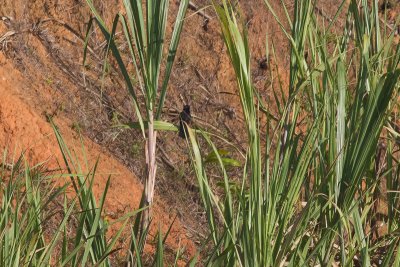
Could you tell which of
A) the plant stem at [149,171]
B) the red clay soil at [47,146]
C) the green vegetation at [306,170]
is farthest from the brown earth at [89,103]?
the plant stem at [149,171]

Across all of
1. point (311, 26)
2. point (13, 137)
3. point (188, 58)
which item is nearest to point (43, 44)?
point (13, 137)

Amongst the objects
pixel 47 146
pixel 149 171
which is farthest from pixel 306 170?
pixel 47 146

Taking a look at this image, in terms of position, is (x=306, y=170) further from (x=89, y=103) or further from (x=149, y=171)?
(x=89, y=103)

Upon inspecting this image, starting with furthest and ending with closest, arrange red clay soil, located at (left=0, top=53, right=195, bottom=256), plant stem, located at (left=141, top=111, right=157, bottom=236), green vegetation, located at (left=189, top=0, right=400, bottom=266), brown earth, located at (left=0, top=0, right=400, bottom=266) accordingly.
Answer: brown earth, located at (left=0, top=0, right=400, bottom=266)
red clay soil, located at (left=0, top=53, right=195, bottom=256)
plant stem, located at (left=141, top=111, right=157, bottom=236)
green vegetation, located at (left=189, top=0, right=400, bottom=266)

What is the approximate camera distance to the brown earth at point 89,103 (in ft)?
20.2

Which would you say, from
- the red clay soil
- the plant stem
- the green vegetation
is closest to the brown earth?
the red clay soil

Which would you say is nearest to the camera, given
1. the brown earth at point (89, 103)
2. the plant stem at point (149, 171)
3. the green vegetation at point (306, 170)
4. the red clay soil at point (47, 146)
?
the green vegetation at point (306, 170)

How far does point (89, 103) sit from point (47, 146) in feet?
2.68

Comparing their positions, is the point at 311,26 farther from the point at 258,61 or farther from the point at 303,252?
the point at 258,61

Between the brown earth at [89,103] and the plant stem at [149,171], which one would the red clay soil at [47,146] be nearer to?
the brown earth at [89,103]

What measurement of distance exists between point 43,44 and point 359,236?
14.5ft

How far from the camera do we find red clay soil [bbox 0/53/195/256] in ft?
19.6

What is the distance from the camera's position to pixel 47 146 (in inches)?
240

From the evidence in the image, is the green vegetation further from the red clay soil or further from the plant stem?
the red clay soil
